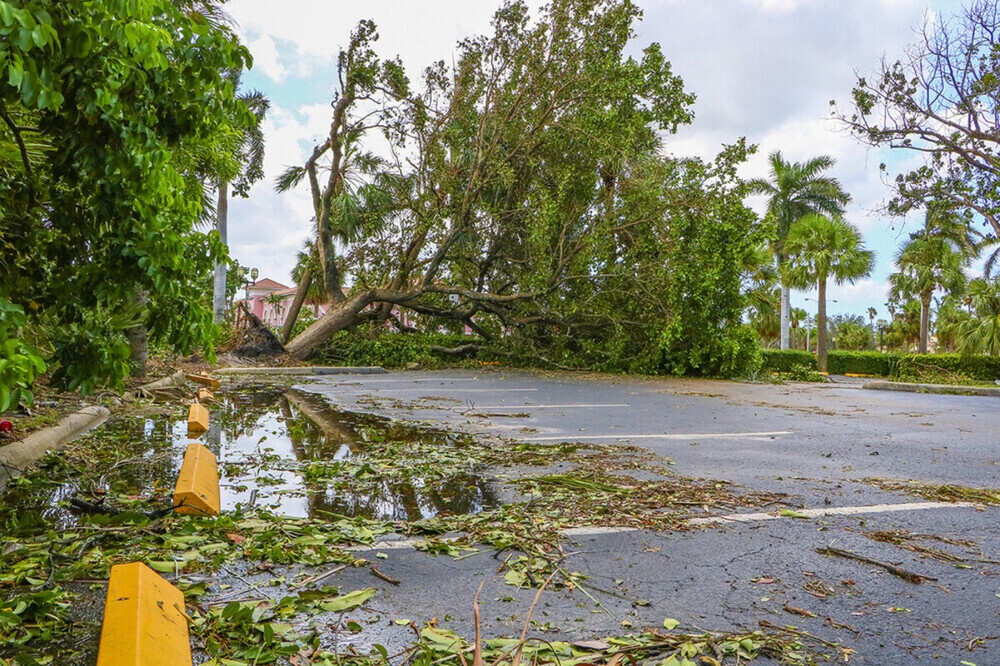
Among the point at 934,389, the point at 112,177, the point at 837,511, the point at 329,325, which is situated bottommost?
the point at 837,511

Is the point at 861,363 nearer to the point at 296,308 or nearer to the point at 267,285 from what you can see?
the point at 296,308

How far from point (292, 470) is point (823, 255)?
33.3 metres

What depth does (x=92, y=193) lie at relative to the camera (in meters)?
3.91

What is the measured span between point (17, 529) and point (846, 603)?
3665mm

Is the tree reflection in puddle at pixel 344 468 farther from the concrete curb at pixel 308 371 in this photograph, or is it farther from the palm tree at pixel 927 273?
the palm tree at pixel 927 273

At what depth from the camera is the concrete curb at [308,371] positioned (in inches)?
631

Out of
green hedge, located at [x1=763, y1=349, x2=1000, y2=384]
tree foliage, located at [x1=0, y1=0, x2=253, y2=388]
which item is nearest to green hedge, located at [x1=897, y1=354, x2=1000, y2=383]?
green hedge, located at [x1=763, y1=349, x2=1000, y2=384]

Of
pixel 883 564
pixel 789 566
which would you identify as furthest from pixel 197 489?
pixel 883 564

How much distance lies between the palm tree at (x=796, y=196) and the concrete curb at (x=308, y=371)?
→ 92.2 feet

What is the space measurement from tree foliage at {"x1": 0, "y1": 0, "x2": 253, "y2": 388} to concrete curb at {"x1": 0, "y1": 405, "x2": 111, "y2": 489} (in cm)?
69

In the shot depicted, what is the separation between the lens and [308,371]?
55.0ft

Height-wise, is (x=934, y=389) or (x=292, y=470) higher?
(x=934, y=389)

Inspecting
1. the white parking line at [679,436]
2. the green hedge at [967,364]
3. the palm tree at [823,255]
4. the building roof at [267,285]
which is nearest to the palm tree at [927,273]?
the palm tree at [823,255]

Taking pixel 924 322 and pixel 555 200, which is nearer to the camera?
pixel 555 200
